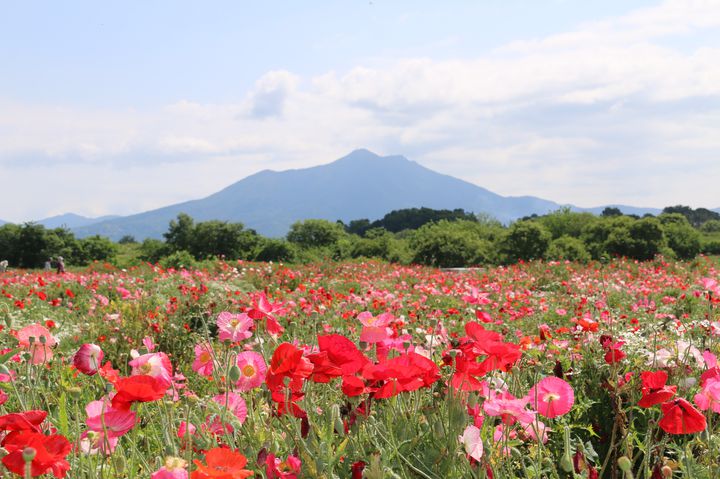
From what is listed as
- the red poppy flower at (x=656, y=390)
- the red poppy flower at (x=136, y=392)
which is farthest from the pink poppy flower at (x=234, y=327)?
the red poppy flower at (x=656, y=390)

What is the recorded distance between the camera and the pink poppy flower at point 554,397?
152cm

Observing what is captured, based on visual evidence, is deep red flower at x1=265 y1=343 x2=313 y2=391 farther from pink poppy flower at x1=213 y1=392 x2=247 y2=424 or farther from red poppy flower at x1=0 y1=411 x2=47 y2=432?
red poppy flower at x1=0 y1=411 x2=47 y2=432

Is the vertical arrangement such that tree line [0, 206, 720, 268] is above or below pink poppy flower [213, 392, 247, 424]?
below

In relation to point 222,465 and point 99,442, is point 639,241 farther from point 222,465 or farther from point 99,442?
point 222,465

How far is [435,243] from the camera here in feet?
77.6

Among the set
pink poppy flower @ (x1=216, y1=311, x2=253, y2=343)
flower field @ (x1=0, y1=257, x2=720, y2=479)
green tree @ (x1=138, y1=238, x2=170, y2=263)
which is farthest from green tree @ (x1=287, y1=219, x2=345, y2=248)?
pink poppy flower @ (x1=216, y1=311, x2=253, y2=343)

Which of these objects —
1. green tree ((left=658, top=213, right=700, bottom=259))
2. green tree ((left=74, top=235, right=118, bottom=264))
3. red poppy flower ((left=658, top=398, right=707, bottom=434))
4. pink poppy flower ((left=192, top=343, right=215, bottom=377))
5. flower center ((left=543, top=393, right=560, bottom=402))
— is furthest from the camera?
green tree ((left=74, top=235, right=118, bottom=264))

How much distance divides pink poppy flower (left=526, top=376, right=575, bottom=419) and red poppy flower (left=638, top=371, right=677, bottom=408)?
0.20 metres

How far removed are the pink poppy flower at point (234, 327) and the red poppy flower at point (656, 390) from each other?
117 cm

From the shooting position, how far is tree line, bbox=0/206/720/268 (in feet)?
74.9

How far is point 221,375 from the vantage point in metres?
2.21

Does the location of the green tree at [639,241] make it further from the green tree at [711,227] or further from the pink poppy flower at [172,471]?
the green tree at [711,227]

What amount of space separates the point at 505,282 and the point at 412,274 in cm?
296

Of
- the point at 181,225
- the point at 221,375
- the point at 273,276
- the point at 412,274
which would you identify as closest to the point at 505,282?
the point at 412,274
